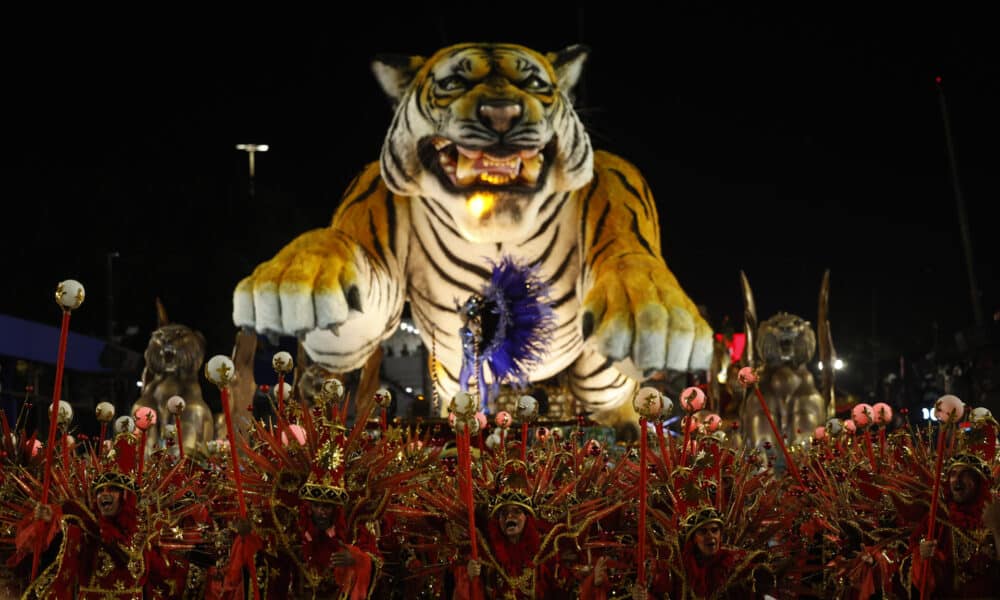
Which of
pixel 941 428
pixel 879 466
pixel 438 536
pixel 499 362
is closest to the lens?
pixel 941 428

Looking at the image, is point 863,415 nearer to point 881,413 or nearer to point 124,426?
point 881,413

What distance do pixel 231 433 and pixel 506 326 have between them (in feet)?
12.1

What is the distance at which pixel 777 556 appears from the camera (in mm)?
5441

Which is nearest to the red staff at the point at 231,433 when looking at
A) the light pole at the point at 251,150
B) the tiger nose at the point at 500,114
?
the tiger nose at the point at 500,114

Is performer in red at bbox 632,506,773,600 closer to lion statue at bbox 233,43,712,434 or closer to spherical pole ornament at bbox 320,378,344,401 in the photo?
spherical pole ornament at bbox 320,378,344,401

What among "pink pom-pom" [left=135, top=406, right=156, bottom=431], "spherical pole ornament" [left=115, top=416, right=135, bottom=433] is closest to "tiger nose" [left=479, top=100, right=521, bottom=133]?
"pink pom-pom" [left=135, top=406, right=156, bottom=431]

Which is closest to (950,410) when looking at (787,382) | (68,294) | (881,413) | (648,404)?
(648,404)

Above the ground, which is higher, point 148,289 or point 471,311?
point 148,289

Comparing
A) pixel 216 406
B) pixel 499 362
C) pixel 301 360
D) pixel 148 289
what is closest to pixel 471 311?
pixel 499 362

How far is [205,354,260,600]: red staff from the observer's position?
15.6 ft

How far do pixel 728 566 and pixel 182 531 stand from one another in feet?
7.58

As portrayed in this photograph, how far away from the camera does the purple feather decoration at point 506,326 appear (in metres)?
8.30

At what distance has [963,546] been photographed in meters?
5.21

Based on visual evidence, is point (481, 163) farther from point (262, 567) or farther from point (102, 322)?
point (102, 322)
